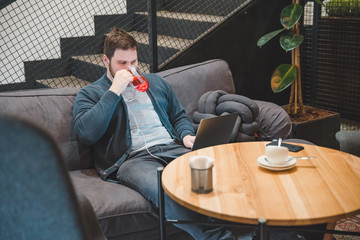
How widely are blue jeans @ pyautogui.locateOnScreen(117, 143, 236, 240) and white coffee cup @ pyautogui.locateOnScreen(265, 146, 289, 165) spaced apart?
361 millimetres

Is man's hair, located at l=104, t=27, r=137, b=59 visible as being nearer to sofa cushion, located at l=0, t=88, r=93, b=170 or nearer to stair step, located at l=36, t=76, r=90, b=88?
sofa cushion, located at l=0, t=88, r=93, b=170

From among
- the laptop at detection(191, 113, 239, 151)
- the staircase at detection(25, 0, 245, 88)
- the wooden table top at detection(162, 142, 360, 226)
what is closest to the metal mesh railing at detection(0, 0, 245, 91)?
Result: the staircase at detection(25, 0, 245, 88)

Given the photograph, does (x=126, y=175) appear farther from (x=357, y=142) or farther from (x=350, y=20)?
(x=350, y=20)

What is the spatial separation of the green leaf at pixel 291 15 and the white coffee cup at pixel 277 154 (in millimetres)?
1927

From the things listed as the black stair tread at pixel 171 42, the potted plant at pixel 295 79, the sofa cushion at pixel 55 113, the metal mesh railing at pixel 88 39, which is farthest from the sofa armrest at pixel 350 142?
the black stair tread at pixel 171 42

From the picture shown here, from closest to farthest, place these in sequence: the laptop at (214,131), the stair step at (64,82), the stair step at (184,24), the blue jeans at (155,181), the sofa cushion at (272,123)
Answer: the blue jeans at (155,181) → the laptop at (214,131) → the sofa cushion at (272,123) → the stair step at (64,82) → the stair step at (184,24)

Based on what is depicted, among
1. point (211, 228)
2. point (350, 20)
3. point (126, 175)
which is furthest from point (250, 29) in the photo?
point (211, 228)

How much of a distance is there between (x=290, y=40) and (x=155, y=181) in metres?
1.91

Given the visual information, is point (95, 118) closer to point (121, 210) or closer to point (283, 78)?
point (121, 210)

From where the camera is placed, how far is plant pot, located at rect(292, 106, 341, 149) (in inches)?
147

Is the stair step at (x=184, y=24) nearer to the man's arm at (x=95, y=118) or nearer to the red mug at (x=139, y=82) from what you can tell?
the red mug at (x=139, y=82)

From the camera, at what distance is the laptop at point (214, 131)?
2135mm

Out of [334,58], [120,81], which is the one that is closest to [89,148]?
[120,81]

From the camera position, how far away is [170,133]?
2.69 meters
